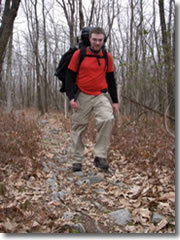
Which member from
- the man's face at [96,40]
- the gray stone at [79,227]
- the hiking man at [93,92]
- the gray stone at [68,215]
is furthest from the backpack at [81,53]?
the gray stone at [79,227]

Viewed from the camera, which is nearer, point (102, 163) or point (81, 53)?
point (81, 53)

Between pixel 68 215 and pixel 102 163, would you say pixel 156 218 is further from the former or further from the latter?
pixel 102 163

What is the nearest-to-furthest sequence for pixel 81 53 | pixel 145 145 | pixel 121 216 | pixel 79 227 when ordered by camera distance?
pixel 79 227 → pixel 121 216 → pixel 81 53 → pixel 145 145

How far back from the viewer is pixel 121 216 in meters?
2.34

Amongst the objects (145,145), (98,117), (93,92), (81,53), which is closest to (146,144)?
(145,145)

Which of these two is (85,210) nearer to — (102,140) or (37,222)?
(37,222)

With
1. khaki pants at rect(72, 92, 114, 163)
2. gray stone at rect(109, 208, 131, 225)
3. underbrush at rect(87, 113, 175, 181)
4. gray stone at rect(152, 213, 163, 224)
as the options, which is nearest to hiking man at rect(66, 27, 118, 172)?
khaki pants at rect(72, 92, 114, 163)

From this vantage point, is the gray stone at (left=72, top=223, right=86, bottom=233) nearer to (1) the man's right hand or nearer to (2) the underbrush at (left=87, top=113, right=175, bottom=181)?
(2) the underbrush at (left=87, top=113, right=175, bottom=181)

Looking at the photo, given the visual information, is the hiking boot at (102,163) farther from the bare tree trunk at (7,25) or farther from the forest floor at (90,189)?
the bare tree trunk at (7,25)

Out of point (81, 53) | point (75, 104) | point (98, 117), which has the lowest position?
point (98, 117)

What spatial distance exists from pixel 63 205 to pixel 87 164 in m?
1.53

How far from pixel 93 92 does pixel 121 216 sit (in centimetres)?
169

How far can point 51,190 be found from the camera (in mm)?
2957

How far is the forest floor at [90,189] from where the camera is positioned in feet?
7.18
